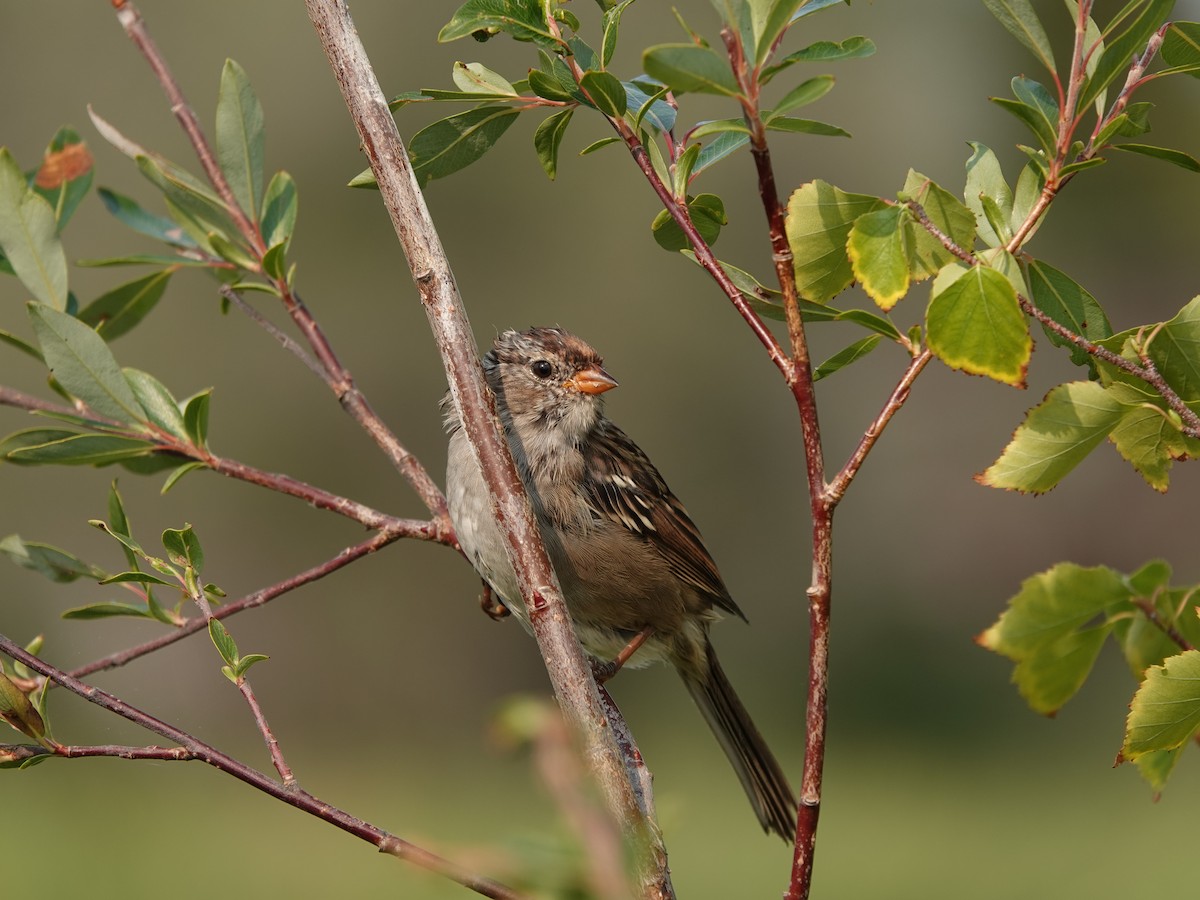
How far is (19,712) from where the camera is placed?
1.64 meters

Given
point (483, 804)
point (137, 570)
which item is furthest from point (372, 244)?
point (137, 570)

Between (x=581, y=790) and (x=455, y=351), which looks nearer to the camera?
(x=581, y=790)

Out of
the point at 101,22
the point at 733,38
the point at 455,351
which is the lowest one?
the point at 455,351

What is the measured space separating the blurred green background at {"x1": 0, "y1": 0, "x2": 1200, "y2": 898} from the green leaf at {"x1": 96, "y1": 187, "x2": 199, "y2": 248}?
8.56 metres

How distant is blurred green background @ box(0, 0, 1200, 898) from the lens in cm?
1135

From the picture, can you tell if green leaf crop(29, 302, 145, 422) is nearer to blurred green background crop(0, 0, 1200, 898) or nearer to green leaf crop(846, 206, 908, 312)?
green leaf crop(846, 206, 908, 312)

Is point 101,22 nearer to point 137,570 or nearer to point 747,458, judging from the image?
point 747,458

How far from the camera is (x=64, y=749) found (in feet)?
5.41

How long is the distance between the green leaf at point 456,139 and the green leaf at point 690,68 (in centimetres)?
66

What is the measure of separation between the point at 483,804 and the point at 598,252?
5907 mm

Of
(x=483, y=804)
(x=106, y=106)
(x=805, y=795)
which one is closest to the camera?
(x=805, y=795)

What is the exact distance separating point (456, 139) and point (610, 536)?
217 cm

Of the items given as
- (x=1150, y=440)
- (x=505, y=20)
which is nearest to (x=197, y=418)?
(x=505, y=20)

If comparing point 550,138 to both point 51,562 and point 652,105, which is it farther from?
point 51,562
